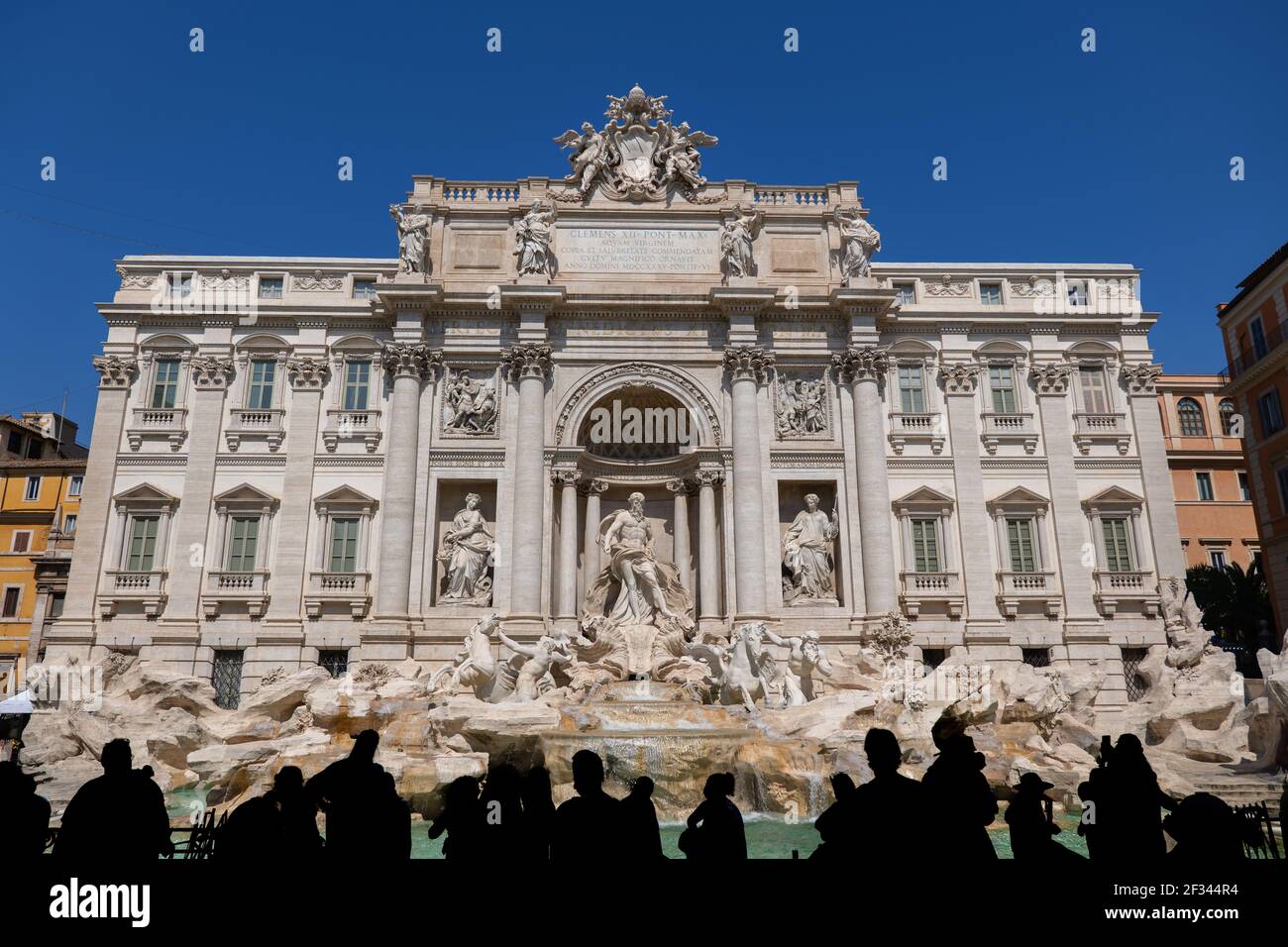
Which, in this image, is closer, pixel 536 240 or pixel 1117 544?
pixel 1117 544

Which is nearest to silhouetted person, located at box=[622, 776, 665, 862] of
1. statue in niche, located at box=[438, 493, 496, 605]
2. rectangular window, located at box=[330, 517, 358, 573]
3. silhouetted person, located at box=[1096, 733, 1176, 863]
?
silhouetted person, located at box=[1096, 733, 1176, 863]

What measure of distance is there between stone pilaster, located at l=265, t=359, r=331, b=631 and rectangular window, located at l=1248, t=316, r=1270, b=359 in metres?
32.8

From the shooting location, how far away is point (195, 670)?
84.0 ft

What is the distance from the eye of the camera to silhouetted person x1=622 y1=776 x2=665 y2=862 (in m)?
5.51

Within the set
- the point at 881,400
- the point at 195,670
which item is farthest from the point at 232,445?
the point at 881,400

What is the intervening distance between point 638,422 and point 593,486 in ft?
8.76

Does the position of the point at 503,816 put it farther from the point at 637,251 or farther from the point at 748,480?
the point at 637,251

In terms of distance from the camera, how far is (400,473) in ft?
88.4

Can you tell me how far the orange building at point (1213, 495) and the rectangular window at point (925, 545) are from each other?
852 inches

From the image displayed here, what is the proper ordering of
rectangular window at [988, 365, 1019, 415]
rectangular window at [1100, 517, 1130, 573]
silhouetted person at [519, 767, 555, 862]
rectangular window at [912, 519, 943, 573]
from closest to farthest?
1. silhouetted person at [519, 767, 555, 862]
2. rectangular window at [912, 519, 943, 573]
3. rectangular window at [1100, 517, 1130, 573]
4. rectangular window at [988, 365, 1019, 415]

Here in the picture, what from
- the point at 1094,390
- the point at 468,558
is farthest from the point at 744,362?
the point at 1094,390

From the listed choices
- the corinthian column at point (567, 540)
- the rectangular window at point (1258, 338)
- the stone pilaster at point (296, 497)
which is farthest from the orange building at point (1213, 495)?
the stone pilaster at point (296, 497)

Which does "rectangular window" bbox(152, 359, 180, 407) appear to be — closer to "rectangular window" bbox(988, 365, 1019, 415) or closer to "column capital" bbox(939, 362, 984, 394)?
"column capital" bbox(939, 362, 984, 394)
